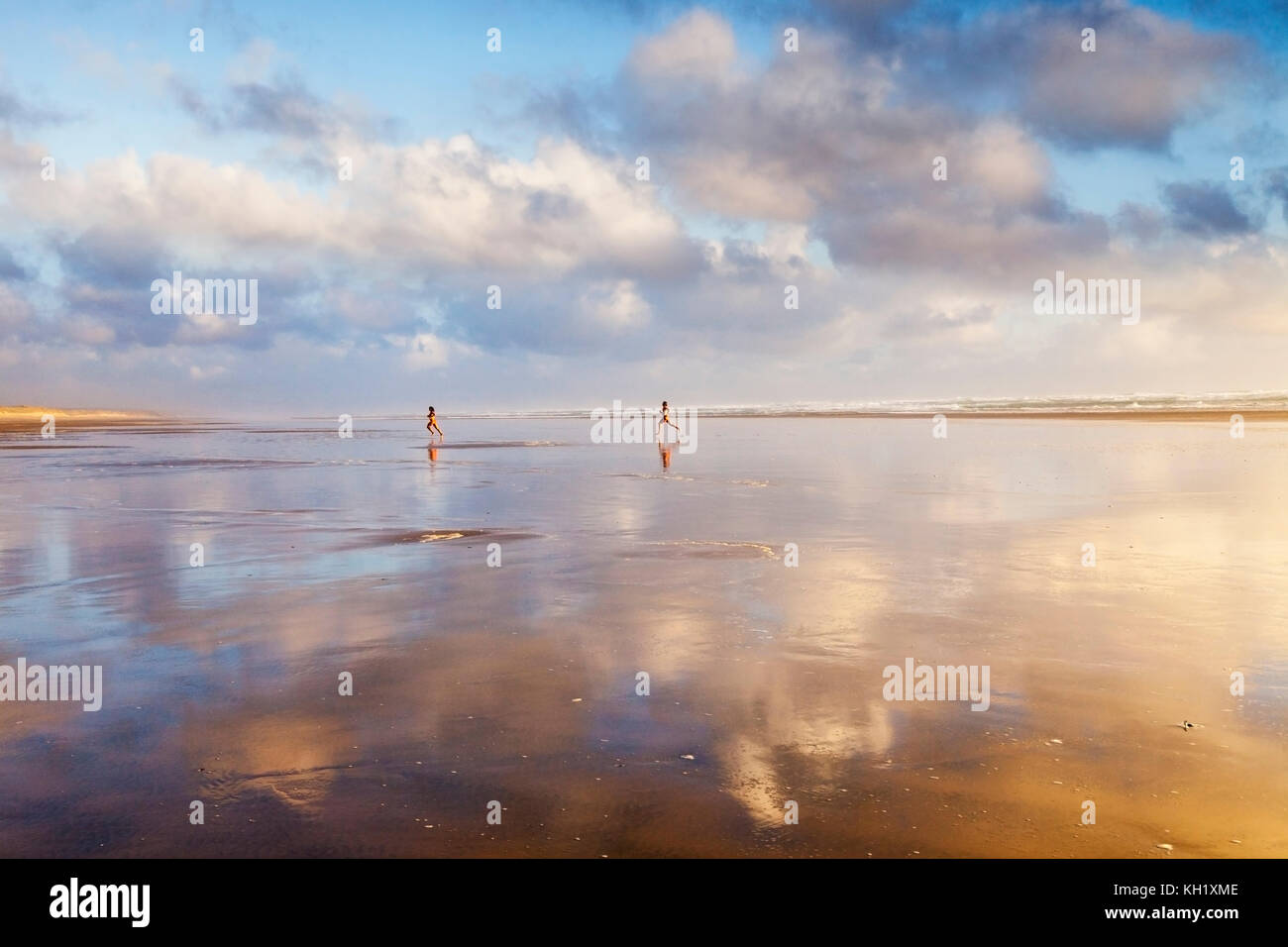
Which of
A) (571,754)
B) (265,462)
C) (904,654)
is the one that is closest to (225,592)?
(571,754)

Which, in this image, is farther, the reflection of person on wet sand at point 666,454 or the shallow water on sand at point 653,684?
the reflection of person on wet sand at point 666,454

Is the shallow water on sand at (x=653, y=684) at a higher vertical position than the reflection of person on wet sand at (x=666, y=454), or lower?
lower

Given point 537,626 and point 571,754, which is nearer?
point 571,754

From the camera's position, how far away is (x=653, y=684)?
23.2 ft

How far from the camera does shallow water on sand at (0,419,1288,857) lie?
15.6 ft

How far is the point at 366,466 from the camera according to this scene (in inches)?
1251

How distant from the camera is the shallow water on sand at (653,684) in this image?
15.6 feet

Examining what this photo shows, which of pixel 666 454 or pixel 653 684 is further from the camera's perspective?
pixel 666 454

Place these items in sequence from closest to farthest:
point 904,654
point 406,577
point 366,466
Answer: point 904,654 → point 406,577 → point 366,466

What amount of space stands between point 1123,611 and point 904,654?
307 cm

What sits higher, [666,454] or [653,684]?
[666,454]

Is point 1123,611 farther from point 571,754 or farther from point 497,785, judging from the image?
point 497,785

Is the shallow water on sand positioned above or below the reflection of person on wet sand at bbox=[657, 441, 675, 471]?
below

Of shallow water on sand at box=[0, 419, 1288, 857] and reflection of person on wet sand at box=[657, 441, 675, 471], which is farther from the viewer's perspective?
reflection of person on wet sand at box=[657, 441, 675, 471]
